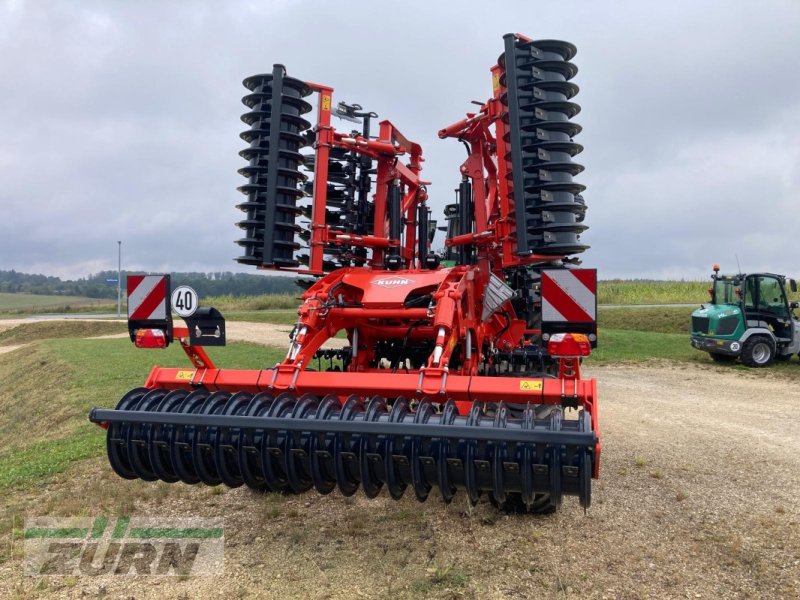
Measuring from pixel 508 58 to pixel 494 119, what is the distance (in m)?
0.66

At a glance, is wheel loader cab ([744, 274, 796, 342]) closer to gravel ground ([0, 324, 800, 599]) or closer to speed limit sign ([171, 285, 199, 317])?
gravel ground ([0, 324, 800, 599])

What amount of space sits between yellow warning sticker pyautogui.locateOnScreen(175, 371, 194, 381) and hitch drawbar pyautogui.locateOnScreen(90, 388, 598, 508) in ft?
0.92

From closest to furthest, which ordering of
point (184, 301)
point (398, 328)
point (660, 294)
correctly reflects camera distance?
point (184, 301)
point (398, 328)
point (660, 294)

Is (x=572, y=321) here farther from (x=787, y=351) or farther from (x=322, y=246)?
(x=787, y=351)

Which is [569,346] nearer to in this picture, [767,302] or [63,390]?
[63,390]

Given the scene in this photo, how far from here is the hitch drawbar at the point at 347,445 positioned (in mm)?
2910

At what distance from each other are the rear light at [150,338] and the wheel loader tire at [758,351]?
13400 mm

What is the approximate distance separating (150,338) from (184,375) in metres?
0.51

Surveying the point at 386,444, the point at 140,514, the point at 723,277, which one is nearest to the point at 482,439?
the point at 386,444

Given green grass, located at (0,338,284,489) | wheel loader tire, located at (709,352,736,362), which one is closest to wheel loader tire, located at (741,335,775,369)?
wheel loader tire, located at (709,352,736,362)

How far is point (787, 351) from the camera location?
1413cm

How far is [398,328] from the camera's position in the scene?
201 inches

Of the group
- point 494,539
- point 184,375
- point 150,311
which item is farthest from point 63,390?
point 494,539

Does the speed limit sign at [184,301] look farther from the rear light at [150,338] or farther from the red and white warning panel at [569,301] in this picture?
the red and white warning panel at [569,301]
